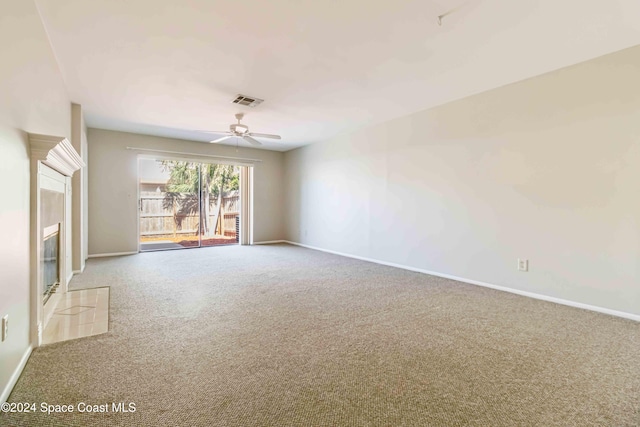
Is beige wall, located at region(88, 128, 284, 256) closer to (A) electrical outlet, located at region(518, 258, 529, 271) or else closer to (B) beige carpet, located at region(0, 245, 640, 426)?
(B) beige carpet, located at region(0, 245, 640, 426)

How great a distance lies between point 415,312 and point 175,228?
630cm

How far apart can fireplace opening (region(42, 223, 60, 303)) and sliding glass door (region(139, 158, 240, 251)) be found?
141 inches


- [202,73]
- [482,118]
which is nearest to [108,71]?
[202,73]

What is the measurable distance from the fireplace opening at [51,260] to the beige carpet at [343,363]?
549 mm

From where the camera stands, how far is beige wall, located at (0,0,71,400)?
5.14ft

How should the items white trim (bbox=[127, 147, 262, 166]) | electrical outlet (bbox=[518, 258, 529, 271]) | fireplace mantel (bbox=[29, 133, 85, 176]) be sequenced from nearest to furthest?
fireplace mantel (bbox=[29, 133, 85, 176]), electrical outlet (bbox=[518, 258, 529, 271]), white trim (bbox=[127, 147, 262, 166])

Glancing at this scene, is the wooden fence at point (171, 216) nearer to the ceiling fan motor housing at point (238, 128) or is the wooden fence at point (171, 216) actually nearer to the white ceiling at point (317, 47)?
the white ceiling at point (317, 47)

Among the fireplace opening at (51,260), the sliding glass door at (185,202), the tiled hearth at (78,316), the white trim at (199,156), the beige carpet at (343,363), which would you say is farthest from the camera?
the sliding glass door at (185,202)

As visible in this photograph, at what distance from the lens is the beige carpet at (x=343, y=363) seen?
1464 mm

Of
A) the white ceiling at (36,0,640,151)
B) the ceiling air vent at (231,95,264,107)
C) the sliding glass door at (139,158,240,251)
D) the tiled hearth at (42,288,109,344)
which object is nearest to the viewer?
the white ceiling at (36,0,640,151)

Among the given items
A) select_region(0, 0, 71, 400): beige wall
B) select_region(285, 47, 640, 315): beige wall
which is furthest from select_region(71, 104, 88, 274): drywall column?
select_region(285, 47, 640, 315): beige wall

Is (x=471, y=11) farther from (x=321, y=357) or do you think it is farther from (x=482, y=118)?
(x=321, y=357)

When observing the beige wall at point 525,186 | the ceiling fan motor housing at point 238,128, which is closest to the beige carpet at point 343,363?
the beige wall at point 525,186

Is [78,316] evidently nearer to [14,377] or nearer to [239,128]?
[14,377]
